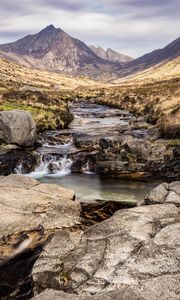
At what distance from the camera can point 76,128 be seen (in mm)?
49188

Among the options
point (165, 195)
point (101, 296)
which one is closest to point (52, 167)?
point (165, 195)

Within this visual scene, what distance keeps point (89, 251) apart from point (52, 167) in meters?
20.2

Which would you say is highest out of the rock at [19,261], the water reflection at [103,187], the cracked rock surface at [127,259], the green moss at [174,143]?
the green moss at [174,143]

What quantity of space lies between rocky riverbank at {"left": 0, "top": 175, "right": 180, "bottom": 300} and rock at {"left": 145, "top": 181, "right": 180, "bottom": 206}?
5 centimetres

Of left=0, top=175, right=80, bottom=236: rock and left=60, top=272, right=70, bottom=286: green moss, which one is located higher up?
left=0, top=175, right=80, bottom=236: rock

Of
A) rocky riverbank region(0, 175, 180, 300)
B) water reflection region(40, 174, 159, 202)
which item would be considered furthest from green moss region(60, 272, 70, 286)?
water reflection region(40, 174, 159, 202)

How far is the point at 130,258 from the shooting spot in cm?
1299

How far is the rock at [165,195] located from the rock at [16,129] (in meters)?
20.1

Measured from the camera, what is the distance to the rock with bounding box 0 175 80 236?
16384 millimetres

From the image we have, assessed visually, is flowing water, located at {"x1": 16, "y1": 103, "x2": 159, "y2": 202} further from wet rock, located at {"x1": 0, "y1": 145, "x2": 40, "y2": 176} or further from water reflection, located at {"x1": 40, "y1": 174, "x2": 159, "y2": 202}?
wet rock, located at {"x1": 0, "y1": 145, "x2": 40, "y2": 176}

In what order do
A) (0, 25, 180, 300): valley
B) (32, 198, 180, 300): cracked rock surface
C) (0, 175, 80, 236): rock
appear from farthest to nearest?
(0, 175, 80, 236): rock, (0, 25, 180, 300): valley, (32, 198, 180, 300): cracked rock surface

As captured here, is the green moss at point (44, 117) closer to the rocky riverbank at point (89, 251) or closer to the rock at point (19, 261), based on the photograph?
the rocky riverbank at point (89, 251)

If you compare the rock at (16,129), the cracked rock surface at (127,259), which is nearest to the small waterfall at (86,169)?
the rock at (16,129)

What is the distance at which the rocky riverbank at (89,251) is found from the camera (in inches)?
468
